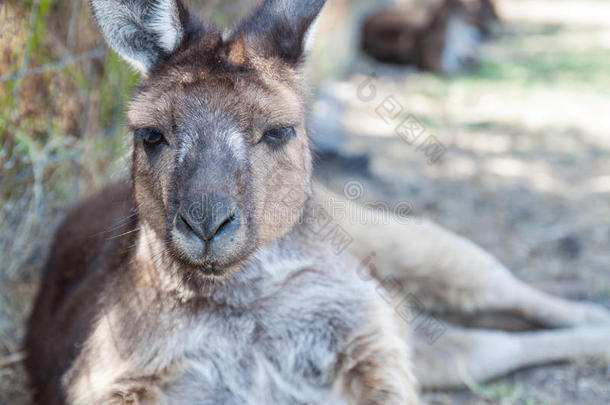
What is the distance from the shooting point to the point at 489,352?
157 inches

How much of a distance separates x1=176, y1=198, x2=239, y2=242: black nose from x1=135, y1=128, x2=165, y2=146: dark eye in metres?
0.39

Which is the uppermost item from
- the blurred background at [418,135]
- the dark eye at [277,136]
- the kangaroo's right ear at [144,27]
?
the kangaroo's right ear at [144,27]

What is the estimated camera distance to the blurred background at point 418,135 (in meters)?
4.13

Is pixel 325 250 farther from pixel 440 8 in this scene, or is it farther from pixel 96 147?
pixel 440 8

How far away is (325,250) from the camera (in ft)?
10.2

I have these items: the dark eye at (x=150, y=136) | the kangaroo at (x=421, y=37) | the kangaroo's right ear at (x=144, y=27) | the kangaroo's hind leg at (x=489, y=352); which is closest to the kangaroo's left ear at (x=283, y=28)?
the kangaroo's right ear at (x=144, y=27)

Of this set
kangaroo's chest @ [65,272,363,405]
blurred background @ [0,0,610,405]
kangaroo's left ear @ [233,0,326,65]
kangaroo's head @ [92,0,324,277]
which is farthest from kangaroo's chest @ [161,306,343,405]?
kangaroo's left ear @ [233,0,326,65]

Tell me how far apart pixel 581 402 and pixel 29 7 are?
12.1 feet

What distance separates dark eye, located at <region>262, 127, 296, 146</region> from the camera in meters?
2.77

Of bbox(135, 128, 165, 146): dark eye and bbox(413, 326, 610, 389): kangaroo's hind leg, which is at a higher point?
bbox(135, 128, 165, 146): dark eye

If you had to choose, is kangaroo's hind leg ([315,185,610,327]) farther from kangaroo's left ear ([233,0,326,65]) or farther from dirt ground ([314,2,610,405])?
kangaroo's left ear ([233,0,326,65])

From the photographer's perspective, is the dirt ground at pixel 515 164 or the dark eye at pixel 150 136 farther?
the dirt ground at pixel 515 164

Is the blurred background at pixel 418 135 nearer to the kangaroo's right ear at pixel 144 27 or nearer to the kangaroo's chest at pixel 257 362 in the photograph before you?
the kangaroo's right ear at pixel 144 27

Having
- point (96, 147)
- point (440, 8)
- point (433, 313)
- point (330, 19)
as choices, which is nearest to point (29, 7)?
point (96, 147)
